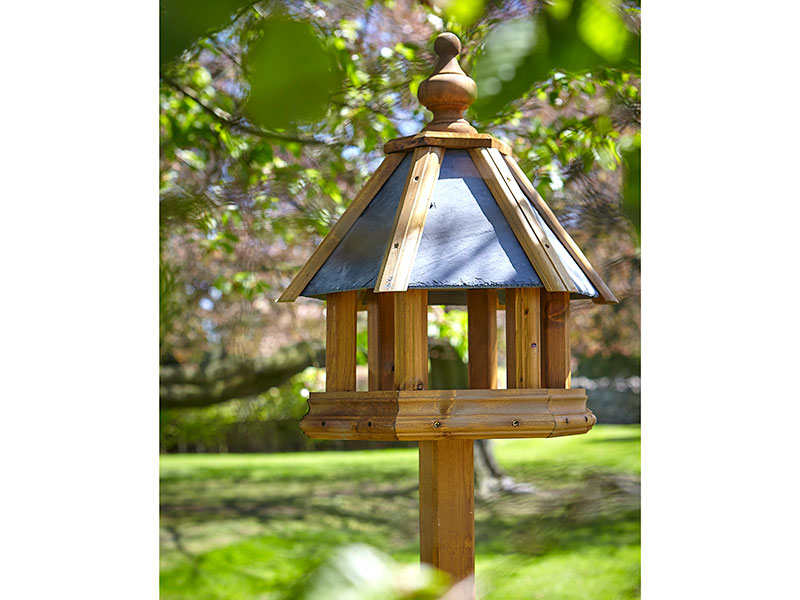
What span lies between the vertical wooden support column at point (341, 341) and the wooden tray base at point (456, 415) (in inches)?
2.6

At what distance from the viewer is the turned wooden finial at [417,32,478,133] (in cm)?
110

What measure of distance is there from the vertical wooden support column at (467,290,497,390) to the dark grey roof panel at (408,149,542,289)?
20 cm

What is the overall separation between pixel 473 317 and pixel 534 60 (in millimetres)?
623

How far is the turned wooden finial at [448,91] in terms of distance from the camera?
43.1 inches

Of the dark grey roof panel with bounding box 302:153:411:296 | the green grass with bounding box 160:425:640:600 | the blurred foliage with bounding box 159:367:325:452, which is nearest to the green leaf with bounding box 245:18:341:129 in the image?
the dark grey roof panel with bounding box 302:153:411:296

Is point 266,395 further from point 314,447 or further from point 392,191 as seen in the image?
point 392,191

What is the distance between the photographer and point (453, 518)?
1079mm

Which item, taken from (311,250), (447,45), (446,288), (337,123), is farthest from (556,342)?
(311,250)

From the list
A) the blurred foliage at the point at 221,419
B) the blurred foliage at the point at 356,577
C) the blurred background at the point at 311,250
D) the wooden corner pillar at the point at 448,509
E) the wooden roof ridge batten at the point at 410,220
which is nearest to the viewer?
the blurred foliage at the point at 356,577

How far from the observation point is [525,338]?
3.37 feet

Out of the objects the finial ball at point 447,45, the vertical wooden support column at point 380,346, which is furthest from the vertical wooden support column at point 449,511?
the finial ball at point 447,45

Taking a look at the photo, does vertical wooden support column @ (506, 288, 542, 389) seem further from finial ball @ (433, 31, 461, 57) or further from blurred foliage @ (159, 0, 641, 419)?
finial ball @ (433, 31, 461, 57)

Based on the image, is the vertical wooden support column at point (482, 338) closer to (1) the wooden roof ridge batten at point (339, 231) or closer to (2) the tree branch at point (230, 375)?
(1) the wooden roof ridge batten at point (339, 231)

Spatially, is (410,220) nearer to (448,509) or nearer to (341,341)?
(341,341)
